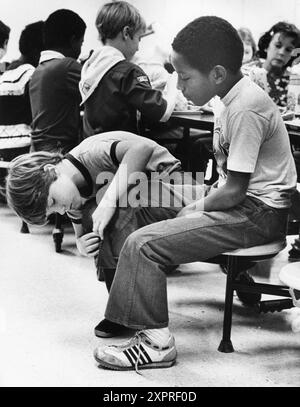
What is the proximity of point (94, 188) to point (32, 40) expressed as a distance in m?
1.95

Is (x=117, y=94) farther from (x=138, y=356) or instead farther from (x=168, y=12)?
(x=168, y=12)

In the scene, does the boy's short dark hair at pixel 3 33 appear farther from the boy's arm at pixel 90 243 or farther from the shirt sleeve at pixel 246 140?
the shirt sleeve at pixel 246 140

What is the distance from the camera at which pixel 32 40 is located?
12.5 ft

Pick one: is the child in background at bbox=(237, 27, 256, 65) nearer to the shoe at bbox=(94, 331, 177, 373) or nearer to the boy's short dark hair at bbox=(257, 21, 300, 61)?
the boy's short dark hair at bbox=(257, 21, 300, 61)

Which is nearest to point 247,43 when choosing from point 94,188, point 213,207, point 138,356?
point 94,188

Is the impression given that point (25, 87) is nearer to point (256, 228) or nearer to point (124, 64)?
point (124, 64)

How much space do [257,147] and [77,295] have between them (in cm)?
105

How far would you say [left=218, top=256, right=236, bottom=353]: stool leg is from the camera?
1.95 m

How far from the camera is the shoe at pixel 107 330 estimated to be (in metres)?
2.09

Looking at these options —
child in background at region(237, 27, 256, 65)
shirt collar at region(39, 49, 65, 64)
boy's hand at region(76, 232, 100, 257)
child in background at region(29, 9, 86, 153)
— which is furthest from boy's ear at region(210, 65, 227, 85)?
child in background at region(237, 27, 256, 65)

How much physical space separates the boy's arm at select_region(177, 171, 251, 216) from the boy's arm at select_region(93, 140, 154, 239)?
0.26 meters

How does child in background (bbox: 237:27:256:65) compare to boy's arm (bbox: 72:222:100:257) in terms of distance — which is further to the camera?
child in background (bbox: 237:27:256:65)

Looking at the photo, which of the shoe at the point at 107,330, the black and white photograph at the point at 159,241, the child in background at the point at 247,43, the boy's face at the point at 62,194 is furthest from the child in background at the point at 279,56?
the child in background at the point at 247,43

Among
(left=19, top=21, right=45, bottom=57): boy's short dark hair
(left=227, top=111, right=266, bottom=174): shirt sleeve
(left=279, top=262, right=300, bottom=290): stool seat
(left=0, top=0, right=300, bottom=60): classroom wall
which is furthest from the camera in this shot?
(left=0, top=0, right=300, bottom=60): classroom wall
